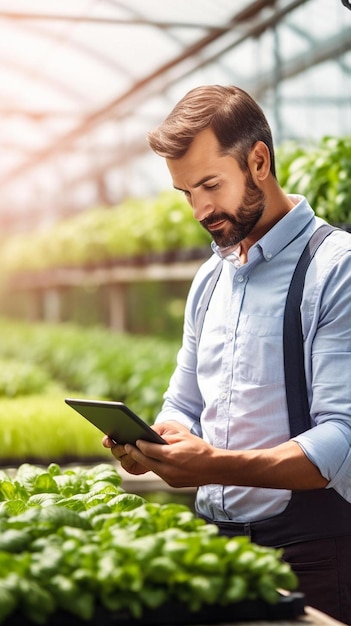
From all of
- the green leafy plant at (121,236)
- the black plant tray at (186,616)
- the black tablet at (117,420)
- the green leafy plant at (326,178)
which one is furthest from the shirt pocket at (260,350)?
the green leafy plant at (121,236)

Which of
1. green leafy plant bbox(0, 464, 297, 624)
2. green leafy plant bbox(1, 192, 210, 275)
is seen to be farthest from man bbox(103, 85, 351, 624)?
green leafy plant bbox(1, 192, 210, 275)

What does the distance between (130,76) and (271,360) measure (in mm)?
11975

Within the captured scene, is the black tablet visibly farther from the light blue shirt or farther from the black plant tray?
the black plant tray

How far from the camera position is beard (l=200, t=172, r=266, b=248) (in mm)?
2043

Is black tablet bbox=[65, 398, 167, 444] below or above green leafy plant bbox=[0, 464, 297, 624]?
above

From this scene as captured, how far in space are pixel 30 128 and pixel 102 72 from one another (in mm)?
5132

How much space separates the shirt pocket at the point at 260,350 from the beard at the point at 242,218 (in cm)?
17

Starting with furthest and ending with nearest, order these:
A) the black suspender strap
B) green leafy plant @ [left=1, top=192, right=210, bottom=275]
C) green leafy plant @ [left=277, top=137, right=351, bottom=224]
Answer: green leafy plant @ [left=1, top=192, right=210, bottom=275], green leafy plant @ [left=277, top=137, right=351, bottom=224], the black suspender strap

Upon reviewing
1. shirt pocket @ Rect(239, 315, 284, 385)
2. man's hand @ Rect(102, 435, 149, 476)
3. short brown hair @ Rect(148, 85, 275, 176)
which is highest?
short brown hair @ Rect(148, 85, 275, 176)

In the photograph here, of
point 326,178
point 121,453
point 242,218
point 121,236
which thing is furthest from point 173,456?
point 121,236

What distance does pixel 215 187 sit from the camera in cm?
202

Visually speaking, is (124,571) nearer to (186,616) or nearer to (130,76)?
(186,616)

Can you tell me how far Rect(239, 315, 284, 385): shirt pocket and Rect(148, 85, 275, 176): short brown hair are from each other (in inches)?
12.8

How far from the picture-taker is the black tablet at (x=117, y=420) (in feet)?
5.86
